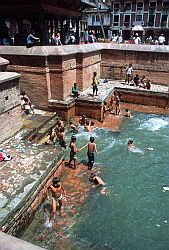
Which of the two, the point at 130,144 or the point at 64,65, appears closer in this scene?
the point at 130,144

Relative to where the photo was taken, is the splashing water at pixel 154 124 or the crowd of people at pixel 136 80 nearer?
the splashing water at pixel 154 124

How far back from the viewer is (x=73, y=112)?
41.2ft

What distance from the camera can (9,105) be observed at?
8633mm

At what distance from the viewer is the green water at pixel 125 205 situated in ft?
17.9

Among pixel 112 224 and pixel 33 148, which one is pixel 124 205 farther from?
pixel 33 148

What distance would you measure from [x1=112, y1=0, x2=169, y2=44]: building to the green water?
2890 cm

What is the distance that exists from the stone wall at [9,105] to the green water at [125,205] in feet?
9.01

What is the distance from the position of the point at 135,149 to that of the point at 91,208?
394 cm

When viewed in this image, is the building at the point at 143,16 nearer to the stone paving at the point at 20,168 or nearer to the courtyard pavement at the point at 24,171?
the courtyard pavement at the point at 24,171

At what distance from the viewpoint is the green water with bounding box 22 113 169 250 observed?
545cm

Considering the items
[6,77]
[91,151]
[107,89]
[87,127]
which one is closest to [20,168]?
[91,151]

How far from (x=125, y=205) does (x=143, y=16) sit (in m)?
34.1

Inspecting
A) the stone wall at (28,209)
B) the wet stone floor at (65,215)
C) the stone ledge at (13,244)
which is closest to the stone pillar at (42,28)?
the wet stone floor at (65,215)

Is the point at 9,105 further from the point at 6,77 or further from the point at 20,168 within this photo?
A: the point at 20,168
